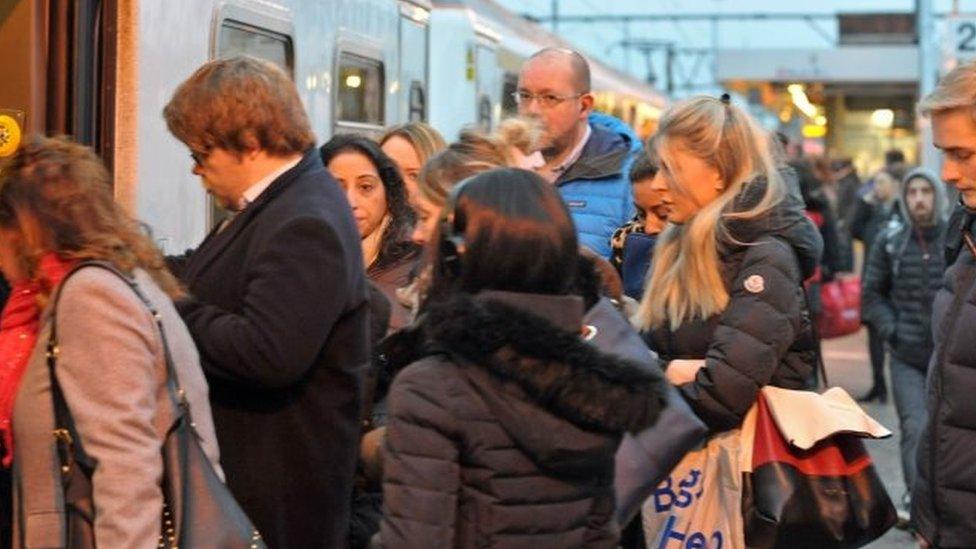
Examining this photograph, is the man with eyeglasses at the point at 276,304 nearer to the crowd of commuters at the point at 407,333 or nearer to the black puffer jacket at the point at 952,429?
the crowd of commuters at the point at 407,333

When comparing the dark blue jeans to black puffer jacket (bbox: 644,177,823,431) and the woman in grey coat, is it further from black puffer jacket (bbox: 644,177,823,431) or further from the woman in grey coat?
the woman in grey coat

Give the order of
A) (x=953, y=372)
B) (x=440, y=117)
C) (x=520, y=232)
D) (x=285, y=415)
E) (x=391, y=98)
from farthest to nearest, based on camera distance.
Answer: (x=440, y=117) → (x=391, y=98) → (x=953, y=372) → (x=285, y=415) → (x=520, y=232)

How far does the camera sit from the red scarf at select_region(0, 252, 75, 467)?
3.48 meters

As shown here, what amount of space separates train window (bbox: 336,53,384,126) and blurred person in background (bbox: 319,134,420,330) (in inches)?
95.5

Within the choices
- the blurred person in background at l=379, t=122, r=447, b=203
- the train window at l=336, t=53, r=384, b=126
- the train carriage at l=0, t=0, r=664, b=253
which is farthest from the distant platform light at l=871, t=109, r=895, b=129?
the blurred person in background at l=379, t=122, r=447, b=203

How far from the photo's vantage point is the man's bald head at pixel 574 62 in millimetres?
6578

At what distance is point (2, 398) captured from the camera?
138 inches

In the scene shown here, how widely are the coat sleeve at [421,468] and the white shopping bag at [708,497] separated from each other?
4.51ft

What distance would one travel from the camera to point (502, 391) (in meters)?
3.28

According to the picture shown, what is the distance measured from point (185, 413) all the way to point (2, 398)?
34 centimetres

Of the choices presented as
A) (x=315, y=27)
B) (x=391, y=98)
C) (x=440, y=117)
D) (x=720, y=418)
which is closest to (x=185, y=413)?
(x=720, y=418)

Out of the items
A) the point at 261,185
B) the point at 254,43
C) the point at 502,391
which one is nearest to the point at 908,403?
the point at 254,43

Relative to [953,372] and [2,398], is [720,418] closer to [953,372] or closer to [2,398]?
[953,372]

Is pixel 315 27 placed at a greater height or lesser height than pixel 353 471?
greater
